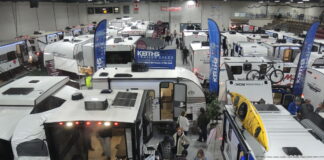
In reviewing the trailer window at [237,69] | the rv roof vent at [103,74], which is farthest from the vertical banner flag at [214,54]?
the rv roof vent at [103,74]

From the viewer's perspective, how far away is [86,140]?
4.58 meters

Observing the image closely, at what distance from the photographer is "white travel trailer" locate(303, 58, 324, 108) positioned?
9577mm

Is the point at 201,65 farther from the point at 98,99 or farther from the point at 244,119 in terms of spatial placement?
the point at 98,99

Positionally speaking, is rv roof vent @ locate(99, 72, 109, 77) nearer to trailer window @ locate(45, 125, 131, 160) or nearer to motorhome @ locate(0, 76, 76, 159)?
motorhome @ locate(0, 76, 76, 159)

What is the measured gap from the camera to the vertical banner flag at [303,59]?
10086 millimetres

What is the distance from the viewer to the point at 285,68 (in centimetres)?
1071

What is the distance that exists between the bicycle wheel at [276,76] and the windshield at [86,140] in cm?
829

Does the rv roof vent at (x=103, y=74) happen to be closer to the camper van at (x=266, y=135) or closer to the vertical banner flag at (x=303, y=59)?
the camper van at (x=266, y=135)

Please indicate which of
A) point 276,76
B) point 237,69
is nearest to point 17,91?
point 237,69

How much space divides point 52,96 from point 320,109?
836cm

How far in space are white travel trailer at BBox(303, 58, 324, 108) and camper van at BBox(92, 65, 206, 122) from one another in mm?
4951

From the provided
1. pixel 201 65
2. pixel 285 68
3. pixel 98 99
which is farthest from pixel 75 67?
pixel 285 68

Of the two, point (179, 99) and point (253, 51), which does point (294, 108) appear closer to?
point (179, 99)

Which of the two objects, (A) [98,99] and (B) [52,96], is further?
(B) [52,96]
